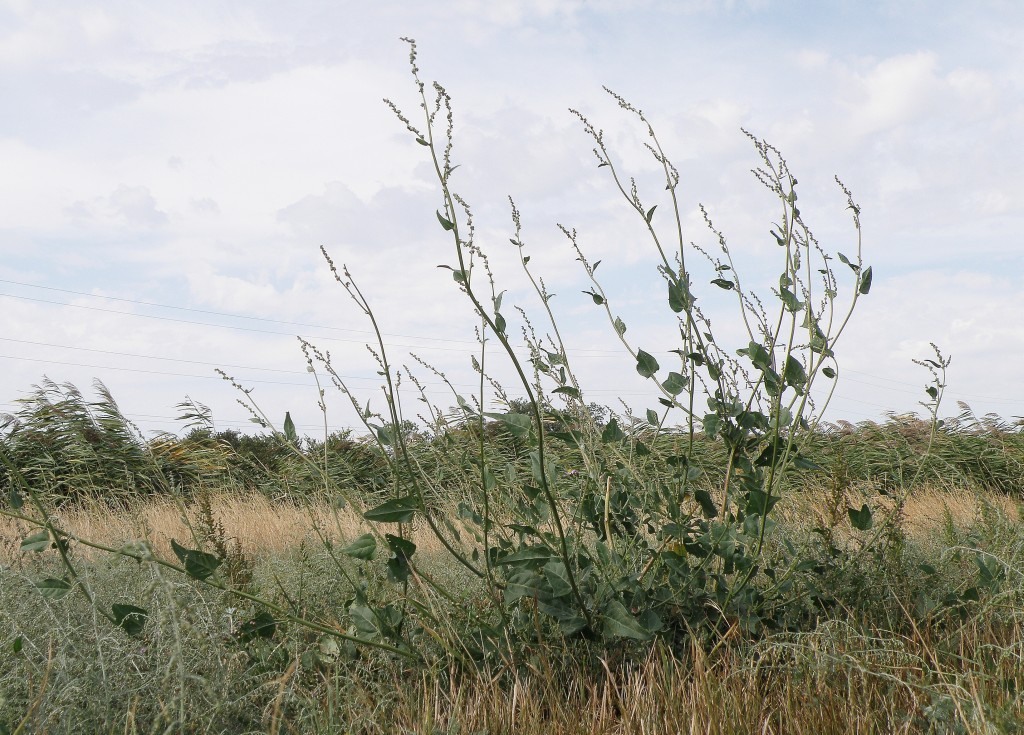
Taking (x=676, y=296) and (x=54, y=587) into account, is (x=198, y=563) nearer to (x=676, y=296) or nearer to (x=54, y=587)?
(x=54, y=587)

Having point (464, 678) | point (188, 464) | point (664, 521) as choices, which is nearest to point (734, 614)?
point (664, 521)

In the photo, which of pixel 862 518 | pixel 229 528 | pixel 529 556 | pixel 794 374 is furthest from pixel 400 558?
pixel 229 528

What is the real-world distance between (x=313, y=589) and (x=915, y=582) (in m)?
2.36

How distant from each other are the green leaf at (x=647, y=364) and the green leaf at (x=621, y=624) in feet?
2.20

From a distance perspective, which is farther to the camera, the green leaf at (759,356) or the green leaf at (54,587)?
the green leaf at (759,356)

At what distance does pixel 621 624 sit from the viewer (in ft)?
7.82

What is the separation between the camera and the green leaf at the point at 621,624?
2344 millimetres

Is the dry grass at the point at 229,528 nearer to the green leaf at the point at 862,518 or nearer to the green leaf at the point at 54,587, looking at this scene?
the green leaf at the point at 54,587

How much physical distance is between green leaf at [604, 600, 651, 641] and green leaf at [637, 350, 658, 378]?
669 millimetres

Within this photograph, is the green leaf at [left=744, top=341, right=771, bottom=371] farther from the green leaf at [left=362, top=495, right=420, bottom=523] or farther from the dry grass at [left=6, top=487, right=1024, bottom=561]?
the dry grass at [left=6, top=487, right=1024, bottom=561]

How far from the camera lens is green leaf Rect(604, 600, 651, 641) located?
7.69ft

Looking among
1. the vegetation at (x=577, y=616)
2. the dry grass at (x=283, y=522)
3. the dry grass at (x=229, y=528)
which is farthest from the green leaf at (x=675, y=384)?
the dry grass at (x=229, y=528)

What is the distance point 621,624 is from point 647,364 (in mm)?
753

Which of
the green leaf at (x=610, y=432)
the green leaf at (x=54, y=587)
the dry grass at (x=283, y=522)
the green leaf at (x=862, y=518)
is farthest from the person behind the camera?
the dry grass at (x=283, y=522)
